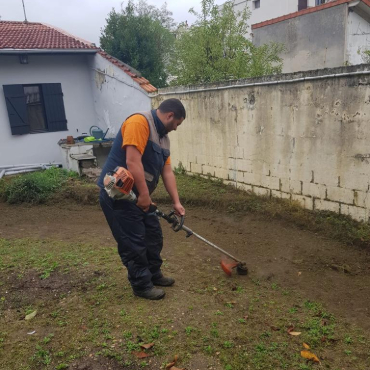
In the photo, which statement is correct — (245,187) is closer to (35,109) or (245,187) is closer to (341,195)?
(341,195)

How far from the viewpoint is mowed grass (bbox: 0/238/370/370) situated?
98.0 inches

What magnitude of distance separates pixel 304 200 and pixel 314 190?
257 millimetres

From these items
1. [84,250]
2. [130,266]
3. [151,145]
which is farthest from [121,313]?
[84,250]

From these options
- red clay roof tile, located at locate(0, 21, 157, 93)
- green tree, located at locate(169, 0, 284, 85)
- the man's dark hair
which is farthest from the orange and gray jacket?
red clay roof tile, located at locate(0, 21, 157, 93)

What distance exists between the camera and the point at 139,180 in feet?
9.49

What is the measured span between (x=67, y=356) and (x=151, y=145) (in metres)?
1.72

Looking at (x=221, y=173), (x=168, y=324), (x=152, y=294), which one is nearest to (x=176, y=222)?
(x=152, y=294)

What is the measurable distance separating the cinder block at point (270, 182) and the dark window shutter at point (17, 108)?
7269mm

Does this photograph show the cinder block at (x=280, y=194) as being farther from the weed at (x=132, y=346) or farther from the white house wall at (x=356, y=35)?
the white house wall at (x=356, y=35)

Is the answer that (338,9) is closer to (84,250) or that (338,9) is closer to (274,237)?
(274,237)

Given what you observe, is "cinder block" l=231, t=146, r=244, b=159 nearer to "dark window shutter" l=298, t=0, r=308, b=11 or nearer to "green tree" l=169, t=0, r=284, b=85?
"green tree" l=169, t=0, r=284, b=85

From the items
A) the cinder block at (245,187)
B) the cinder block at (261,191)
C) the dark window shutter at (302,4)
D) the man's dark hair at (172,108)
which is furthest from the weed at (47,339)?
the dark window shutter at (302,4)

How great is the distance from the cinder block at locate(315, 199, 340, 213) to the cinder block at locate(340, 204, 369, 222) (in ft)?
0.29

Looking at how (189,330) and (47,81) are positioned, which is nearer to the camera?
(189,330)
